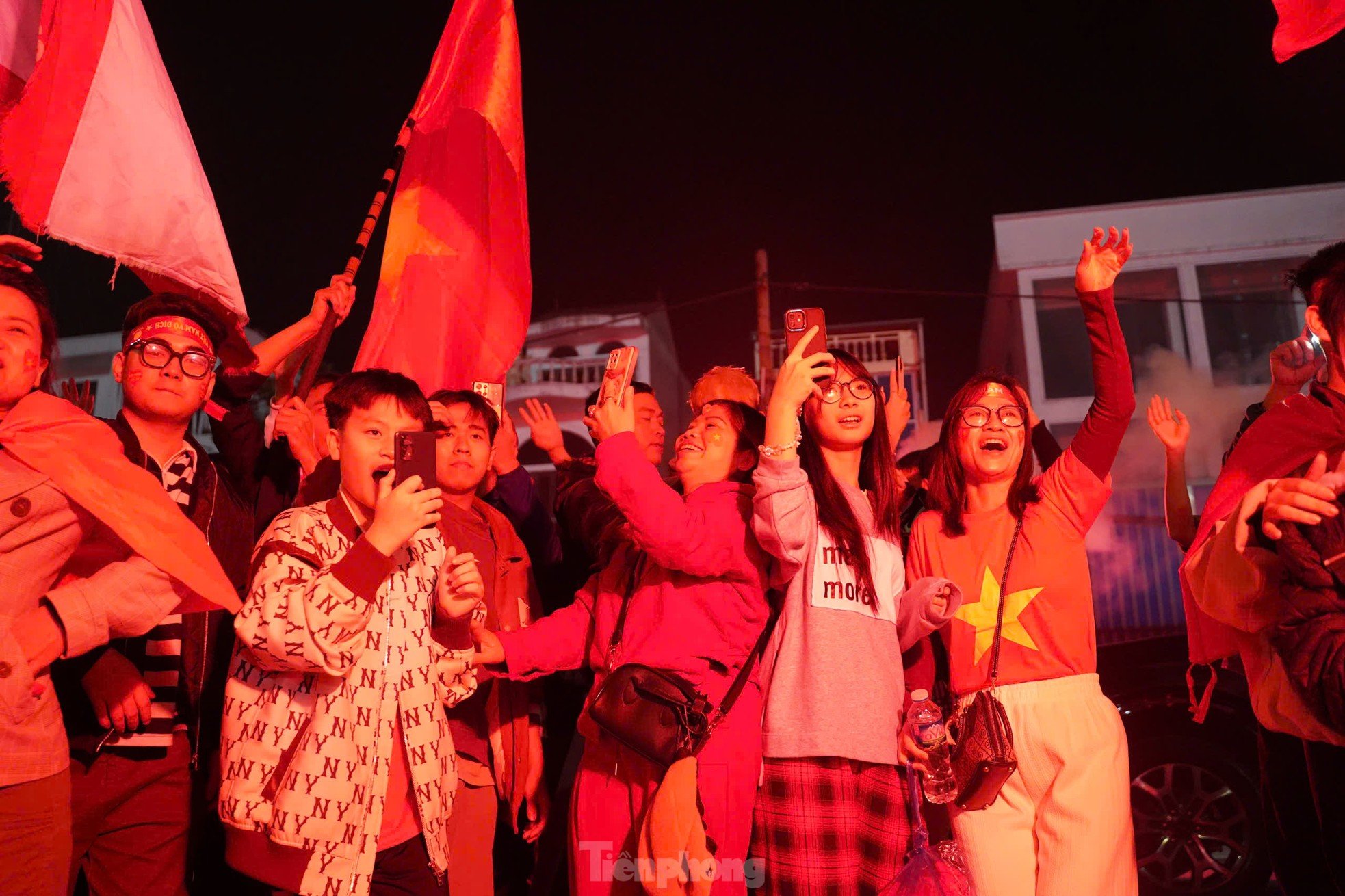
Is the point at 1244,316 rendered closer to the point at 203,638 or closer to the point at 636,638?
the point at 636,638

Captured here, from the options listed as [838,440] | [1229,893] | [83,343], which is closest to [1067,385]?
[1229,893]

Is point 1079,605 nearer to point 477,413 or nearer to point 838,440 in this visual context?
point 838,440

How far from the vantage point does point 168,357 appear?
3.31 metres

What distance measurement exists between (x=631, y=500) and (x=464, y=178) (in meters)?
2.58

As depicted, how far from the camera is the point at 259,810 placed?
2.66 m

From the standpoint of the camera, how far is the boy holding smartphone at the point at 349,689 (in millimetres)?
2648

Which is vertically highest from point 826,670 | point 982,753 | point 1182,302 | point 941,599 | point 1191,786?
point 1182,302

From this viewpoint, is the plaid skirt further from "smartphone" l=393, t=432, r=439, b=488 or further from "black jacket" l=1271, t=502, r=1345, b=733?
"smartphone" l=393, t=432, r=439, b=488

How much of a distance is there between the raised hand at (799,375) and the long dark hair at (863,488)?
32cm

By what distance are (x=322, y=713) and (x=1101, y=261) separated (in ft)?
9.51

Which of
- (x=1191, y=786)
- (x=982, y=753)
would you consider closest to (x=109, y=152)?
(x=982, y=753)

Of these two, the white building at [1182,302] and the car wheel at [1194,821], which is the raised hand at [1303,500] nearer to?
the car wheel at [1194,821]

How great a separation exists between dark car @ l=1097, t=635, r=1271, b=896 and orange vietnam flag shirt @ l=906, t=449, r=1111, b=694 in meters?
1.95

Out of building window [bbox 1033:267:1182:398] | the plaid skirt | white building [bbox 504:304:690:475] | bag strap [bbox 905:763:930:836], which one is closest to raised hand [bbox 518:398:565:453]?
the plaid skirt
